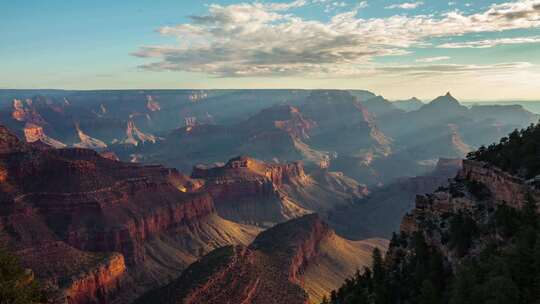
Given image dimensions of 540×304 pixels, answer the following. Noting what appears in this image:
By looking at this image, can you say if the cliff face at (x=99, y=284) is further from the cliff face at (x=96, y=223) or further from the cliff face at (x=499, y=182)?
the cliff face at (x=499, y=182)

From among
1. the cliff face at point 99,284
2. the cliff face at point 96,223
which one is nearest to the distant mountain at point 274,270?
the cliff face at point 99,284

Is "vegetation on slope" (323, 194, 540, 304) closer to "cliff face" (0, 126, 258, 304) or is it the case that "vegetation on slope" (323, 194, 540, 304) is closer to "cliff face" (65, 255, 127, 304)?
"cliff face" (65, 255, 127, 304)

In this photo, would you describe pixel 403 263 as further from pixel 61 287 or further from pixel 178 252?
pixel 178 252

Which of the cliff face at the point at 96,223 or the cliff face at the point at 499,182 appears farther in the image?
the cliff face at the point at 96,223

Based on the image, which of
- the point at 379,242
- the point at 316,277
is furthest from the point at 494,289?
the point at 379,242

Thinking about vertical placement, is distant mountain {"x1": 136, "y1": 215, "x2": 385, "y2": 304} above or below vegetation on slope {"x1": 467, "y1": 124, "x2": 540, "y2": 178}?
below

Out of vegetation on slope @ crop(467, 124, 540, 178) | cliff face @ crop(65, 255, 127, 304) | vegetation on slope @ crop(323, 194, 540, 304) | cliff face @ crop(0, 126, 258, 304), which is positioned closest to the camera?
vegetation on slope @ crop(323, 194, 540, 304)

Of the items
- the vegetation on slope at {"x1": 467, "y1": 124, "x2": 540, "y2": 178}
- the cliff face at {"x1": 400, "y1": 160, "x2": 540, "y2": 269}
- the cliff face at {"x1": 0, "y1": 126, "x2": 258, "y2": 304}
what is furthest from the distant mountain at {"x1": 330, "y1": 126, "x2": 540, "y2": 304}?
the cliff face at {"x1": 0, "y1": 126, "x2": 258, "y2": 304}
